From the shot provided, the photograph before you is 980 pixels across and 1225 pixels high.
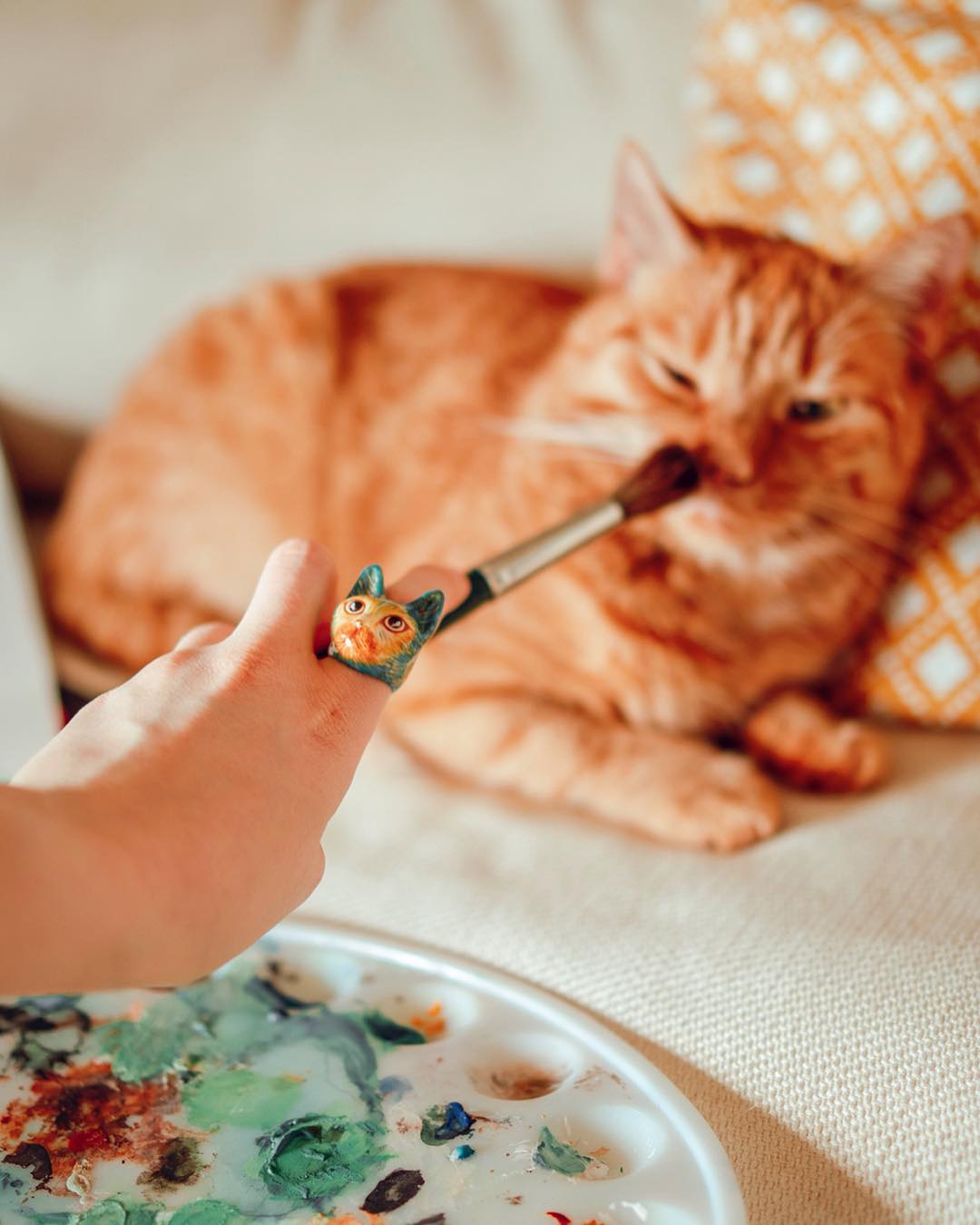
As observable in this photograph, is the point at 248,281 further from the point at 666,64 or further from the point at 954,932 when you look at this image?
the point at 954,932

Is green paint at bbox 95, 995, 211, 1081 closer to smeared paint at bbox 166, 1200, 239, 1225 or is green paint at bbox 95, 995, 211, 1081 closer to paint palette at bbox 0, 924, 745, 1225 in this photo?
paint palette at bbox 0, 924, 745, 1225

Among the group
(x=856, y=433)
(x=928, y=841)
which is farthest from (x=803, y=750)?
(x=856, y=433)

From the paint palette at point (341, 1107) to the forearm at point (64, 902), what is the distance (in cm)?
20

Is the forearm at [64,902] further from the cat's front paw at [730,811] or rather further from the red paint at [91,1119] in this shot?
the cat's front paw at [730,811]

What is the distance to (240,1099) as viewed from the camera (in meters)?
0.74

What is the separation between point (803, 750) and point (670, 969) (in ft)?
1.44

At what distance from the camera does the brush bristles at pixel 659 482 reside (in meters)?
1.07

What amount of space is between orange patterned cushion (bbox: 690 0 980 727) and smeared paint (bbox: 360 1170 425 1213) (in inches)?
33.4

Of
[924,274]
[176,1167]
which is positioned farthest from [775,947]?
[924,274]

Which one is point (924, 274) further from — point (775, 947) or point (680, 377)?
point (775, 947)

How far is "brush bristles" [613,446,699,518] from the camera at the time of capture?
1073 millimetres

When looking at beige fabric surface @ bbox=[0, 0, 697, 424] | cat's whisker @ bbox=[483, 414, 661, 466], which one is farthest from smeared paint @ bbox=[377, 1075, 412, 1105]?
beige fabric surface @ bbox=[0, 0, 697, 424]

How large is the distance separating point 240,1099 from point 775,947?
1.30ft

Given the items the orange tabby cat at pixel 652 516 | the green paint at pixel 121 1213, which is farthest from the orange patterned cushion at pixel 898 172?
the green paint at pixel 121 1213
